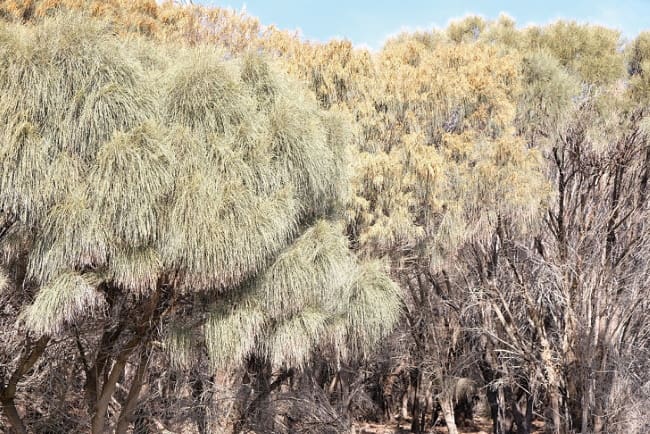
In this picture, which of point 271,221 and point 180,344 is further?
point 180,344

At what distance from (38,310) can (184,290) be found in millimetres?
1010

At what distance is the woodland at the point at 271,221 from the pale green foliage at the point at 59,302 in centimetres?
2

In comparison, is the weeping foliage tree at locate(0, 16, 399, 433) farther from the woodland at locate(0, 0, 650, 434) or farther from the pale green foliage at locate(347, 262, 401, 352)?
the pale green foliage at locate(347, 262, 401, 352)

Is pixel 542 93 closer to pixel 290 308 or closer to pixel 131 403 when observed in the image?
pixel 290 308

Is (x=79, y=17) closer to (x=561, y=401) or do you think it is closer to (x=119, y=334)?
(x=119, y=334)

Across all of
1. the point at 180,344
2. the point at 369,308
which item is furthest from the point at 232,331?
the point at 369,308

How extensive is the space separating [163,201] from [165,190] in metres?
0.08

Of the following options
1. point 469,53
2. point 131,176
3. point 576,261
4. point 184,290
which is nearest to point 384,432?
point 469,53

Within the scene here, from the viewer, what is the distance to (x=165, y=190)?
13.6 feet

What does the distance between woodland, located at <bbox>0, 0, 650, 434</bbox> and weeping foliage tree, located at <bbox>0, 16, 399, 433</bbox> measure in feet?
0.05

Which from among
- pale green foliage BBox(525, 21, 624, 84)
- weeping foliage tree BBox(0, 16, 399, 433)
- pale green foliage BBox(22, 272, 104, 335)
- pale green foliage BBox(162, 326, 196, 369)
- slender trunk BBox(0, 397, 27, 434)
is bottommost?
slender trunk BBox(0, 397, 27, 434)

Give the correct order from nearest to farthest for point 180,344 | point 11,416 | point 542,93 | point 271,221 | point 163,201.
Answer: point 163,201 → point 271,221 → point 180,344 → point 11,416 → point 542,93

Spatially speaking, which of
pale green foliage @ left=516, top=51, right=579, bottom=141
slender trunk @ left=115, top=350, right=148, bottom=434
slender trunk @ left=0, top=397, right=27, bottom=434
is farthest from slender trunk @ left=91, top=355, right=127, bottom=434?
pale green foliage @ left=516, top=51, right=579, bottom=141

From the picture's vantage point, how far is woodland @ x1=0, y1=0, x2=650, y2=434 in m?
4.12
